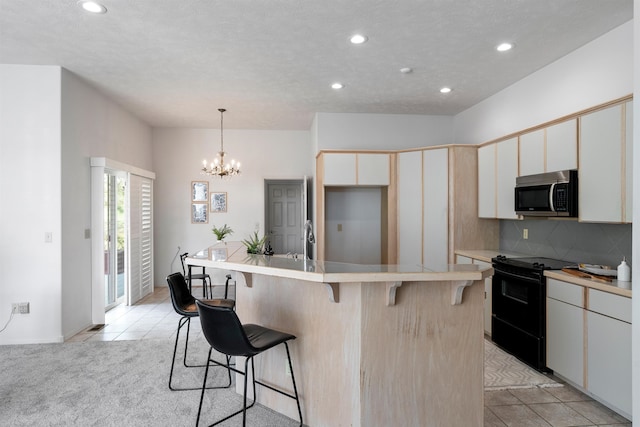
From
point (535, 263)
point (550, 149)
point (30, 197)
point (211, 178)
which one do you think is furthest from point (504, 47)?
point (211, 178)

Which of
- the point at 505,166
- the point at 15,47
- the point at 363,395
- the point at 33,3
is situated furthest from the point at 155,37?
the point at 505,166

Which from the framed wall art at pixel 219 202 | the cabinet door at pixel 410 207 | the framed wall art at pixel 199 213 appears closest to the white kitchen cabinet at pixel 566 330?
the cabinet door at pixel 410 207

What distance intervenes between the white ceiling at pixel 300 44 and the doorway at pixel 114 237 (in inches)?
48.6

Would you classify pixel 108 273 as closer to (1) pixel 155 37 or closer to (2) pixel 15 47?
(2) pixel 15 47

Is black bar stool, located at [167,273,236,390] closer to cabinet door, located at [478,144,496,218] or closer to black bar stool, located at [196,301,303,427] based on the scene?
black bar stool, located at [196,301,303,427]

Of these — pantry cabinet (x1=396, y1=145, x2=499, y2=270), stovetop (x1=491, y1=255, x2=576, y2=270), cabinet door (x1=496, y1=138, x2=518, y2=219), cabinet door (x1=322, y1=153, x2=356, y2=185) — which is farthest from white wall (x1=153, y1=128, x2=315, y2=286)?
stovetop (x1=491, y1=255, x2=576, y2=270)

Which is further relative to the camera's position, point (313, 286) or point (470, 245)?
point (470, 245)

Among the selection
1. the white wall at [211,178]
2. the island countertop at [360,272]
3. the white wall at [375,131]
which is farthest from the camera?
the white wall at [211,178]

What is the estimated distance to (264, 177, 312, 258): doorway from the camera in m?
7.23

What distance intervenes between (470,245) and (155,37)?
4128mm

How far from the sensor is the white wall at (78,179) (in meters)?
4.02

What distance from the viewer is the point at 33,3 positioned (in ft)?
8.92

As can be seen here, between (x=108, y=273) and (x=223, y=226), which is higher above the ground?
(x=223, y=226)

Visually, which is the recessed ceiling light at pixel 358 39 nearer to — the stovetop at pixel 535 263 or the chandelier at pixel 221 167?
the stovetop at pixel 535 263
